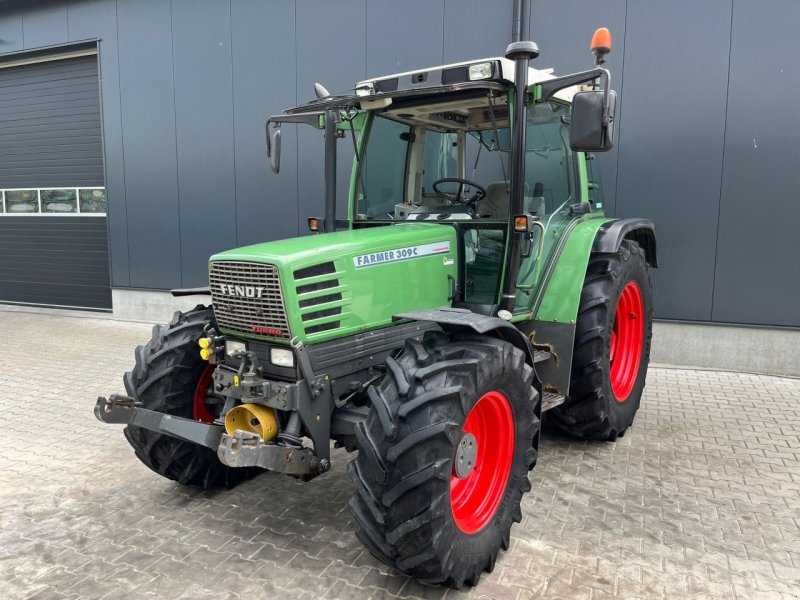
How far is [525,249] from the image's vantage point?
3623 millimetres

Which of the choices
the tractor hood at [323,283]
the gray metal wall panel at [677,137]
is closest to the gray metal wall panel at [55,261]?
the tractor hood at [323,283]

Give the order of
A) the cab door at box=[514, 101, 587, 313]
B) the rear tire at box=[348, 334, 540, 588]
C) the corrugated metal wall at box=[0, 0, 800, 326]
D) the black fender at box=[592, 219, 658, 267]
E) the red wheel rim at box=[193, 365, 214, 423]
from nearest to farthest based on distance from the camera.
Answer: the rear tire at box=[348, 334, 540, 588]
the red wheel rim at box=[193, 365, 214, 423]
the cab door at box=[514, 101, 587, 313]
the black fender at box=[592, 219, 658, 267]
the corrugated metal wall at box=[0, 0, 800, 326]

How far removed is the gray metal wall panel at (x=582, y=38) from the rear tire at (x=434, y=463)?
410cm

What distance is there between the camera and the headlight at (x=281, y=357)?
9.84ft

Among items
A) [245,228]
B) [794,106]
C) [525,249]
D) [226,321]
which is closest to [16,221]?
[245,228]

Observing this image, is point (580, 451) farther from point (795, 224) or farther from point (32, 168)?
point (32, 168)

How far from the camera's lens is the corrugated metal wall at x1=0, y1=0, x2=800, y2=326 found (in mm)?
6086

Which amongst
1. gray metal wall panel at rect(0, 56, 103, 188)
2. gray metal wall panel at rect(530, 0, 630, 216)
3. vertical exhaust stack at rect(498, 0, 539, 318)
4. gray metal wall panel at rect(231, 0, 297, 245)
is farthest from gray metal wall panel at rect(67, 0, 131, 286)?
vertical exhaust stack at rect(498, 0, 539, 318)

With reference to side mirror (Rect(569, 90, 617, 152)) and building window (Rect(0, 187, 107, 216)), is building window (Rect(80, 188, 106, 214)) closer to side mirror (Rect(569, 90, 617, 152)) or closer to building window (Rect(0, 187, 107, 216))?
building window (Rect(0, 187, 107, 216))

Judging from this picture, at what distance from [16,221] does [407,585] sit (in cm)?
1083

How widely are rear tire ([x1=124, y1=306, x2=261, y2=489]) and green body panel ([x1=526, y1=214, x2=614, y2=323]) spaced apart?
2.06 meters

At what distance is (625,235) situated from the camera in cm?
470

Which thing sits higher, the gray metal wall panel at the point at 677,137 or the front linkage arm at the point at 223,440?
the gray metal wall panel at the point at 677,137

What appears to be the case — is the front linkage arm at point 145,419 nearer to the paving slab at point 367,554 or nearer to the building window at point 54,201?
the paving slab at point 367,554
